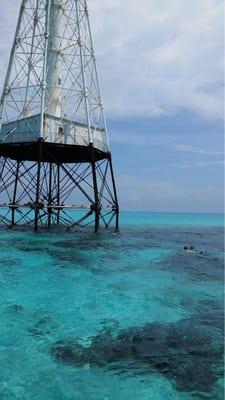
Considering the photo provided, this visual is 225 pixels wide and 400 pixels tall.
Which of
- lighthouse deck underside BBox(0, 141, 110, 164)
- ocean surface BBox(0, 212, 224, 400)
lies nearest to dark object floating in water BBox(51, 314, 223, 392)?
ocean surface BBox(0, 212, 224, 400)

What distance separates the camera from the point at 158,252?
25.7 m

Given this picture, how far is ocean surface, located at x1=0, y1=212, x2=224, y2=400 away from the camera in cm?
684

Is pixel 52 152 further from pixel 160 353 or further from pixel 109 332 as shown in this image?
pixel 160 353

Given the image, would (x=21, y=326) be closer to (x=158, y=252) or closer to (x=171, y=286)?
(x=171, y=286)

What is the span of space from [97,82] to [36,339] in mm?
31119

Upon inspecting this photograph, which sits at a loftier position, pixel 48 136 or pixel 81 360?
pixel 48 136

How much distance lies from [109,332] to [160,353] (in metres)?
1.69

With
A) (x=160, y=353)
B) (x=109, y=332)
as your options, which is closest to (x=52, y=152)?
(x=109, y=332)

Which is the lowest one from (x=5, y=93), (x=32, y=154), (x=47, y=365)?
(x=47, y=365)

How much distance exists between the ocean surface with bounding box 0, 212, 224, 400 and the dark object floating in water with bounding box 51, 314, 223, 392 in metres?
0.02

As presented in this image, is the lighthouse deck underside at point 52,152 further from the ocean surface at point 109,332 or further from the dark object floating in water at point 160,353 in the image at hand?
the dark object floating in water at point 160,353

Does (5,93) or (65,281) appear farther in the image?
(5,93)

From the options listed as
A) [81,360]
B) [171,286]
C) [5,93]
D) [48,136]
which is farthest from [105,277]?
[5,93]

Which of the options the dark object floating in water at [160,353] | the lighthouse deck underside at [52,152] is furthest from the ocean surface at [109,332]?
the lighthouse deck underside at [52,152]
